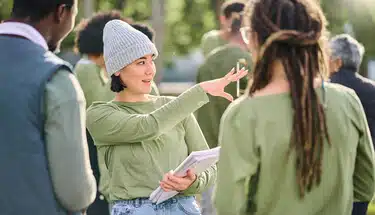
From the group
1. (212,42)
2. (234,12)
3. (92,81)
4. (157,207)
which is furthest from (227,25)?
(157,207)

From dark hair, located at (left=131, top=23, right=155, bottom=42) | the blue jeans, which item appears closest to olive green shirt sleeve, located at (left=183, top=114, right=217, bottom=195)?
the blue jeans

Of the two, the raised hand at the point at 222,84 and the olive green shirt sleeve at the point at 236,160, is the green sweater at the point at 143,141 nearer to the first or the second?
the raised hand at the point at 222,84

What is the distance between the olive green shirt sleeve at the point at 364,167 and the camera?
426 centimetres

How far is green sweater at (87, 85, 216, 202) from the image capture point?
17.4ft

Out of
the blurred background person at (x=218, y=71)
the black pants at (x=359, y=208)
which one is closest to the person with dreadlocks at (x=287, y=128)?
the black pants at (x=359, y=208)

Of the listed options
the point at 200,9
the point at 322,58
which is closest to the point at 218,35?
the point at 322,58

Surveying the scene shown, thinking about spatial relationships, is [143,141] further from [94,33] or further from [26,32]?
[94,33]

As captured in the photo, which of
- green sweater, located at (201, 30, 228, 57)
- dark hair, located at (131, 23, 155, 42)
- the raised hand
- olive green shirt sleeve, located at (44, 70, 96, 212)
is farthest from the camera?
green sweater, located at (201, 30, 228, 57)

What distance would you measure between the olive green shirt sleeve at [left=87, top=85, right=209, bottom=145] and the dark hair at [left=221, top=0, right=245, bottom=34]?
3644 millimetres

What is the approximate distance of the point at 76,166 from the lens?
13.8 feet

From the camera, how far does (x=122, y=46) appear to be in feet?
18.0

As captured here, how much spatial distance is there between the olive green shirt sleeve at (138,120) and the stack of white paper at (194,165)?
0.25m

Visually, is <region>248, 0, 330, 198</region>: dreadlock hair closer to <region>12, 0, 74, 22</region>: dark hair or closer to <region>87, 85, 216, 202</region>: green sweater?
<region>12, 0, 74, 22</region>: dark hair

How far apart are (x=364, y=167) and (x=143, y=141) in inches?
55.9
